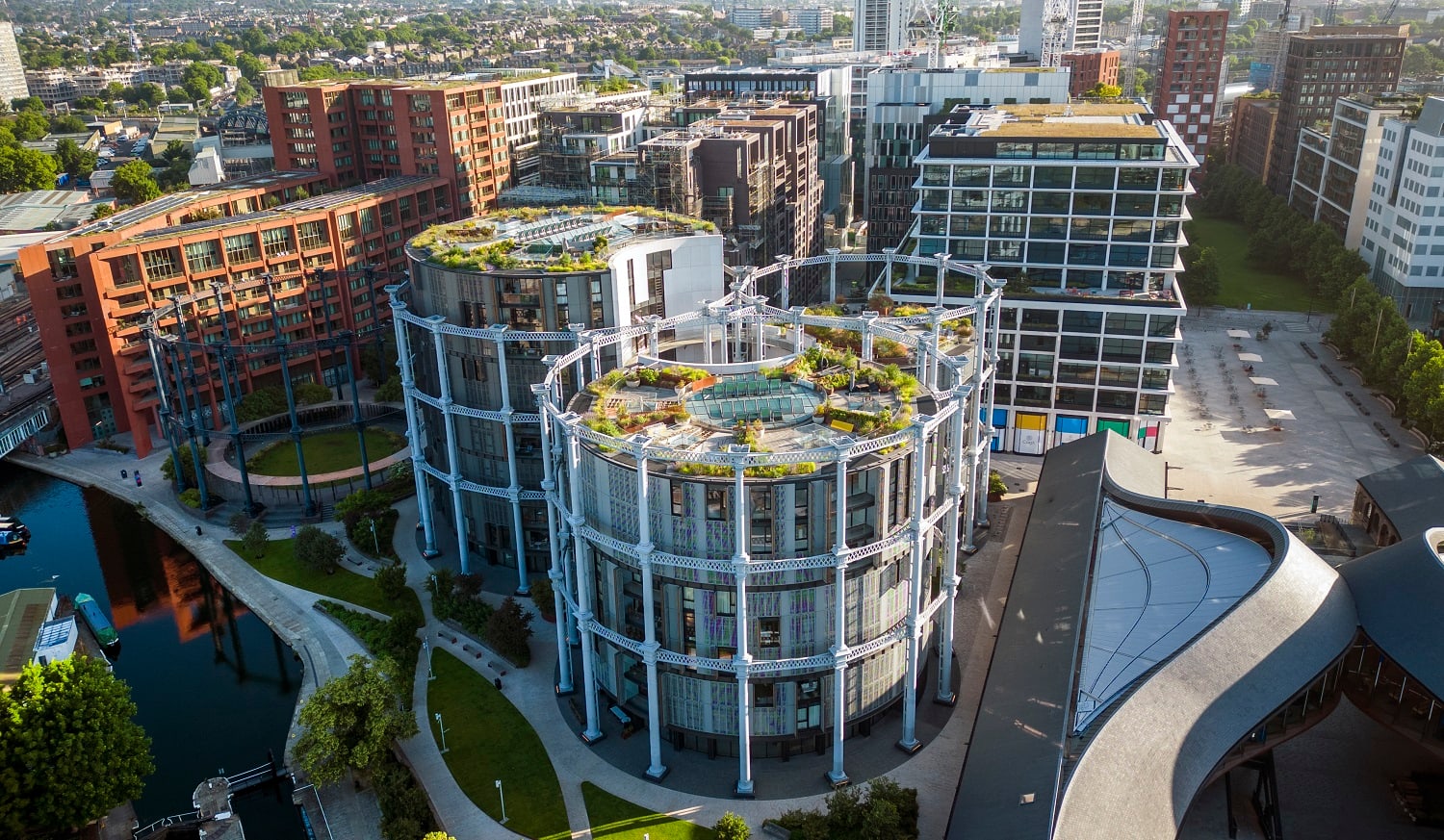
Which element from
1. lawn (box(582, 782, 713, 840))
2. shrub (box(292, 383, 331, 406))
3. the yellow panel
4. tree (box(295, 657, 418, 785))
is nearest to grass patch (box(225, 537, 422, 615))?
tree (box(295, 657, 418, 785))

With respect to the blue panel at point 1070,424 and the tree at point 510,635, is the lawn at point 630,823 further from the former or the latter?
the blue panel at point 1070,424

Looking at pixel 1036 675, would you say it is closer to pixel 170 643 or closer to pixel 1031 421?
pixel 1031 421

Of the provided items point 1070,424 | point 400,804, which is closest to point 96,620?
point 400,804

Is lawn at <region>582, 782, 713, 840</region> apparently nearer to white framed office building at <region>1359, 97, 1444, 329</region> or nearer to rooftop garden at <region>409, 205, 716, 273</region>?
rooftop garden at <region>409, 205, 716, 273</region>

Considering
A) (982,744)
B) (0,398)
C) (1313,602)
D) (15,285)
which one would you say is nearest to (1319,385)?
(1313,602)

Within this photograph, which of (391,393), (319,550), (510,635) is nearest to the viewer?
(510,635)

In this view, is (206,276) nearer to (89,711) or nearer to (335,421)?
(335,421)
